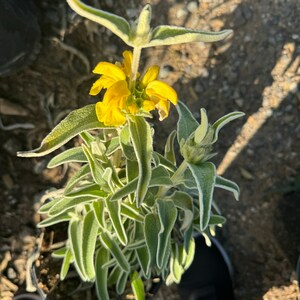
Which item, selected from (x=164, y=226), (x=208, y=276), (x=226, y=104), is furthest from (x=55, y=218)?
(x=226, y=104)

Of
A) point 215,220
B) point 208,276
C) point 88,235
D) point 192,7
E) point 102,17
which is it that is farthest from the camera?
point 192,7

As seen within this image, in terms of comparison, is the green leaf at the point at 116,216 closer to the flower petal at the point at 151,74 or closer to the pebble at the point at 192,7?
the flower petal at the point at 151,74

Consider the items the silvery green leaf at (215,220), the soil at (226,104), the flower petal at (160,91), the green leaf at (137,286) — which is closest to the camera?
the flower petal at (160,91)

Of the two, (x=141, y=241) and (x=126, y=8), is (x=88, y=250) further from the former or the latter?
(x=126, y=8)

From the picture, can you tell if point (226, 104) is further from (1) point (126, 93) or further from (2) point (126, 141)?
(1) point (126, 93)

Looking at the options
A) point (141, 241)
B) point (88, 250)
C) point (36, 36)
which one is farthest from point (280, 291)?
point (36, 36)

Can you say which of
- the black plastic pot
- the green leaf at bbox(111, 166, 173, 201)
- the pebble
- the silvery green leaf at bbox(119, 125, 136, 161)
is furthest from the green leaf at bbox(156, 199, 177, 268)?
the pebble

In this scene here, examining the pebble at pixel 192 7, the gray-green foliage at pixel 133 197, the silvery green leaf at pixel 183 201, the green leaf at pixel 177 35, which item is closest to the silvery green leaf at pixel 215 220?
the gray-green foliage at pixel 133 197
